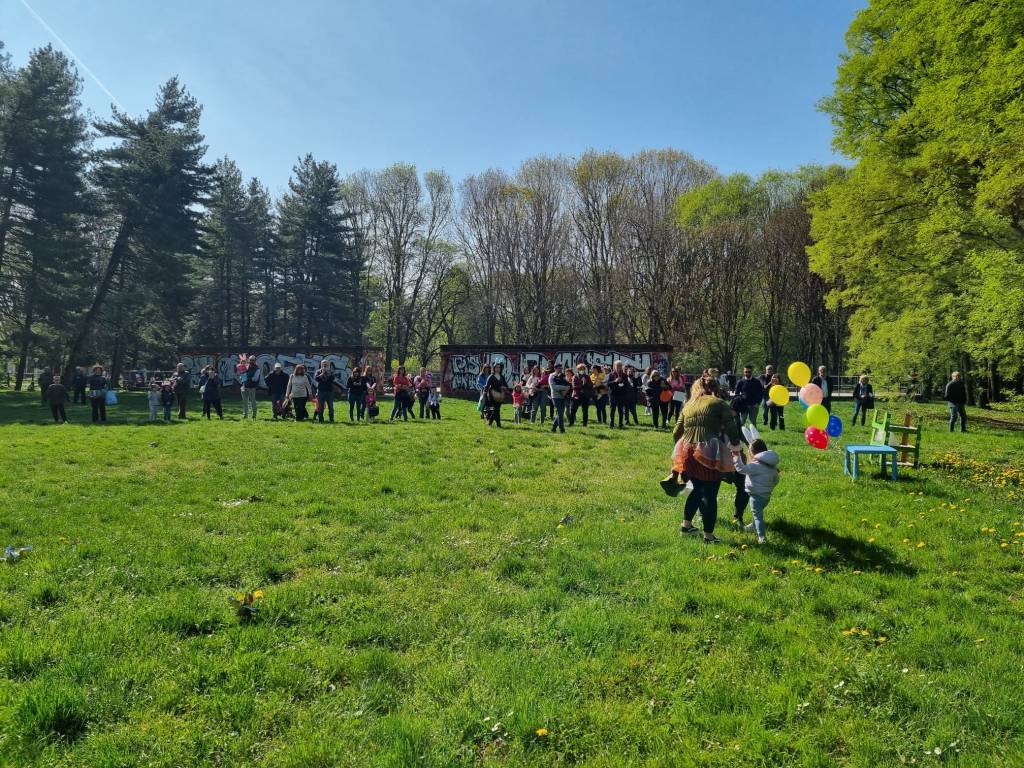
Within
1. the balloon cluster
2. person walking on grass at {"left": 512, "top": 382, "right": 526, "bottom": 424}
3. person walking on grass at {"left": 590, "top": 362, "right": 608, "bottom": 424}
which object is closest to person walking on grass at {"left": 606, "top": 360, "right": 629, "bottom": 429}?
person walking on grass at {"left": 590, "top": 362, "right": 608, "bottom": 424}

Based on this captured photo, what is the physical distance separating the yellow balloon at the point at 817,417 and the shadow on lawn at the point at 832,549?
270 cm

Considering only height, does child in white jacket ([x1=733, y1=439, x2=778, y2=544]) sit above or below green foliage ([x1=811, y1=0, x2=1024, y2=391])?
below

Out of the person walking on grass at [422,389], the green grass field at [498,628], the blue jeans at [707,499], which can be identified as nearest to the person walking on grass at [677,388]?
the green grass field at [498,628]

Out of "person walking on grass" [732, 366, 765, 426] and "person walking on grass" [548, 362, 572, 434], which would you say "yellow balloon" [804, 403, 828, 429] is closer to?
"person walking on grass" [732, 366, 765, 426]

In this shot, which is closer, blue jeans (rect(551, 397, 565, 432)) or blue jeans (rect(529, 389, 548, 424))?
blue jeans (rect(551, 397, 565, 432))

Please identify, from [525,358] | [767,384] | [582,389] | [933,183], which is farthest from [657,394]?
[525,358]

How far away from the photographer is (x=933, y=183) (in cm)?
1570

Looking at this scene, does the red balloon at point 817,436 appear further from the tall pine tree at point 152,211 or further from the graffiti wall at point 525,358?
the tall pine tree at point 152,211

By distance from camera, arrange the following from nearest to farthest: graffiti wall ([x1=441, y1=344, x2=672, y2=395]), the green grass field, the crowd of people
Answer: the green grass field → the crowd of people → graffiti wall ([x1=441, y1=344, x2=672, y2=395])

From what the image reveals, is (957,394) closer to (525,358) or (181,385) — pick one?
(525,358)

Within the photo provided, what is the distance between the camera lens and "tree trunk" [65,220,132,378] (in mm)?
26016

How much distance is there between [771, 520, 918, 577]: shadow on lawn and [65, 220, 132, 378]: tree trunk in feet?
98.5

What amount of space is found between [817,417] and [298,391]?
1283cm

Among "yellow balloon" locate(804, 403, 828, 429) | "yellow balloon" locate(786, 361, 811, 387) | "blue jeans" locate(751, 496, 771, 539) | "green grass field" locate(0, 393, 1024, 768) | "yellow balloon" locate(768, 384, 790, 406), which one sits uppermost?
"yellow balloon" locate(786, 361, 811, 387)
